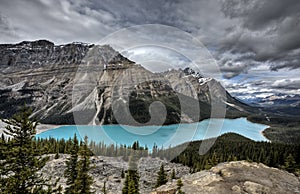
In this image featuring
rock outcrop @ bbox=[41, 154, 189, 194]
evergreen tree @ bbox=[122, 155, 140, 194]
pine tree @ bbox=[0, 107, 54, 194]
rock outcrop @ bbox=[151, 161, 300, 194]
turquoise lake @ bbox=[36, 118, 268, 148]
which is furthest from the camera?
turquoise lake @ bbox=[36, 118, 268, 148]

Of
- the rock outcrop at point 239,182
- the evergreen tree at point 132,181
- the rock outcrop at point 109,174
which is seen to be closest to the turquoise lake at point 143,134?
the evergreen tree at point 132,181

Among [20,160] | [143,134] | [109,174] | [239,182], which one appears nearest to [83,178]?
[20,160]

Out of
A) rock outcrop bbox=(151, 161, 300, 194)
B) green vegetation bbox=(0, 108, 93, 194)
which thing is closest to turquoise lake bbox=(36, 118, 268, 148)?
rock outcrop bbox=(151, 161, 300, 194)

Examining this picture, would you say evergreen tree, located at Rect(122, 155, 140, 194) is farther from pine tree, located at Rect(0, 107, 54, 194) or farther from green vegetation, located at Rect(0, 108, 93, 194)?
pine tree, located at Rect(0, 107, 54, 194)

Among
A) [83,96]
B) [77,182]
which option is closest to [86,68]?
[83,96]

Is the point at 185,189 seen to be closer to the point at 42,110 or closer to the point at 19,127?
the point at 19,127

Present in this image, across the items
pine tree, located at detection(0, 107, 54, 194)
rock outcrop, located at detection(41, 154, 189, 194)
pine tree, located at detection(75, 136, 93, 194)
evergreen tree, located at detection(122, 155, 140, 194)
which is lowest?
rock outcrop, located at detection(41, 154, 189, 194)

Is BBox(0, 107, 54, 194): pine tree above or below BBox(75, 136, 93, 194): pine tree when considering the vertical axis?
above

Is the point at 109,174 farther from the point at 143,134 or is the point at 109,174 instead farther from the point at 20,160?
the point at 20,160
